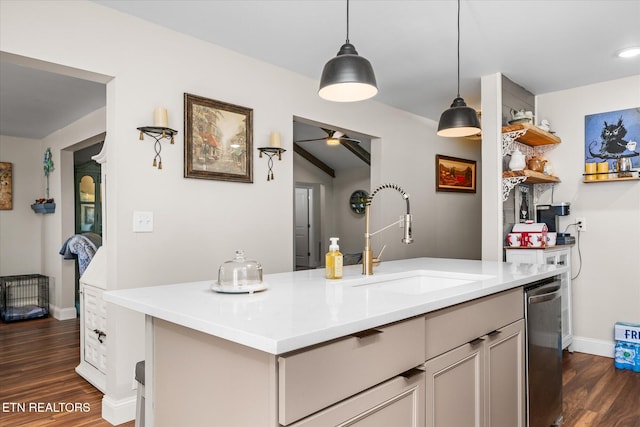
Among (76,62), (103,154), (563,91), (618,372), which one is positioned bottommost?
(618,372)

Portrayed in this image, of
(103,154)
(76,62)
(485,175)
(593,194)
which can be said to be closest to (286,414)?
(76,62)

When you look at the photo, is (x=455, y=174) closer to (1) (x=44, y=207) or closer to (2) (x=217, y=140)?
(2) (x=217, y=140)

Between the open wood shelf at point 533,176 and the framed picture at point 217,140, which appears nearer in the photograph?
the framed picture at point 217,140

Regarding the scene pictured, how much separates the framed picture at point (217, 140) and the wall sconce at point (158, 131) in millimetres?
168

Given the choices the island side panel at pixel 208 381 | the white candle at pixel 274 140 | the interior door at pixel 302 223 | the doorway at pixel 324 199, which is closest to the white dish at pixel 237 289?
the island side panel at pixel 208 381

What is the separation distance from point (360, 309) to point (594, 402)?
7.96ft

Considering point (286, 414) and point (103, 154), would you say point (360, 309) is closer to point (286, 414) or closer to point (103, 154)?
point (286, 414)

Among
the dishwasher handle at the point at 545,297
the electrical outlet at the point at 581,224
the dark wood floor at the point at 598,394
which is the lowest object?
the dark wood floor at the point at 598,394

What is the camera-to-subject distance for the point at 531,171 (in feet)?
12.1

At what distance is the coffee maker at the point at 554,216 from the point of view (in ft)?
12.6

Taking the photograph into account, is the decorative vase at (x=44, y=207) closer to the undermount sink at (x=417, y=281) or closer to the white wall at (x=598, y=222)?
the undermount sink at (x=417, y=281)

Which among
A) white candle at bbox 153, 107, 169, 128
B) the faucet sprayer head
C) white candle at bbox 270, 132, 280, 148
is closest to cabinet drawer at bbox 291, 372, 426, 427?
the faucet sprayer head

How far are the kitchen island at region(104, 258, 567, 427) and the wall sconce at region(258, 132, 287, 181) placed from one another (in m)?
1.56

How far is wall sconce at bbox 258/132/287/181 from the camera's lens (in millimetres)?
3266
